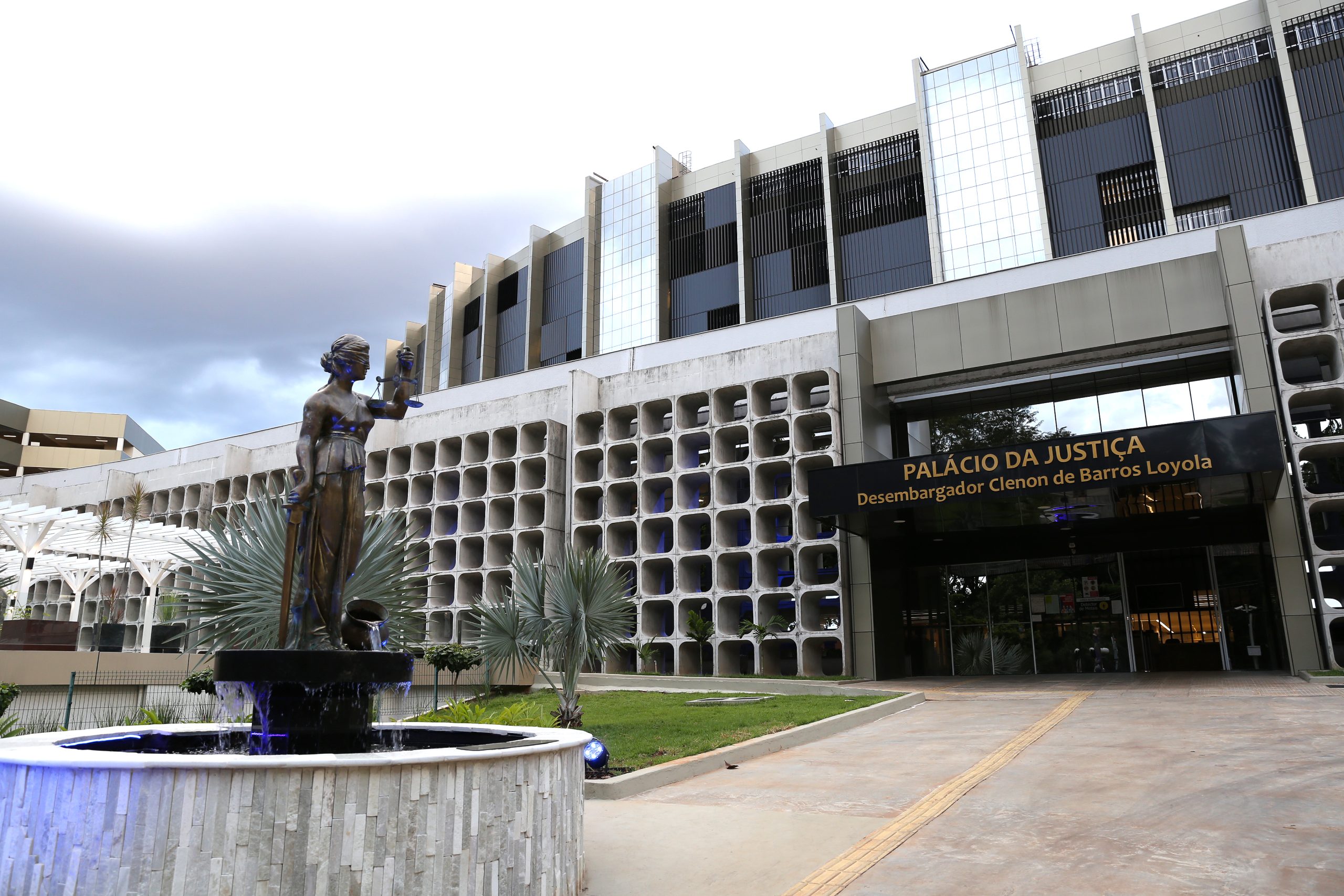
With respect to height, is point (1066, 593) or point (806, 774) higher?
point (1066, 593)

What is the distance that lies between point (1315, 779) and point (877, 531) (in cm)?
1909

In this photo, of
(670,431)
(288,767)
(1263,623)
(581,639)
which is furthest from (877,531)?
(288,767)

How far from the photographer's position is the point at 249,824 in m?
5.07

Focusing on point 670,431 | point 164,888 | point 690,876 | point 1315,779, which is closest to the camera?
point 164,888

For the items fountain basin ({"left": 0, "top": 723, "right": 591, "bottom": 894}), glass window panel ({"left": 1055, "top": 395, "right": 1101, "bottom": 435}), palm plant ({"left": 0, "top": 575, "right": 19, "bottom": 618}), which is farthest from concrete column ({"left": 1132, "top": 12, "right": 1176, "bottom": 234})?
palm plant ({"left": 0, "top": 575, "right": 19, "bottom": 618})

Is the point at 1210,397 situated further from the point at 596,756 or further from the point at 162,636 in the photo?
the point at 162,636

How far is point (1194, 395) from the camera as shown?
92.5 ft

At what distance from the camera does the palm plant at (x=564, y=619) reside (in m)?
16.5

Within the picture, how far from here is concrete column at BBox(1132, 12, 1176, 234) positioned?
39500 mm

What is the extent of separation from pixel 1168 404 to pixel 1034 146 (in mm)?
19553

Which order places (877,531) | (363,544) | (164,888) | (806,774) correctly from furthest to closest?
(877,531)
(363,544)
(806,774)
(164,888)


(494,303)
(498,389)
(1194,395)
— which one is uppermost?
(494,303)

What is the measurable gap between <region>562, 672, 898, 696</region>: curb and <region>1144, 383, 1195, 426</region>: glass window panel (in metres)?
12.6

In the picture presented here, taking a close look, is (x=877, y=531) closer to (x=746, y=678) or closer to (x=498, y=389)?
(x=746, y=678)
